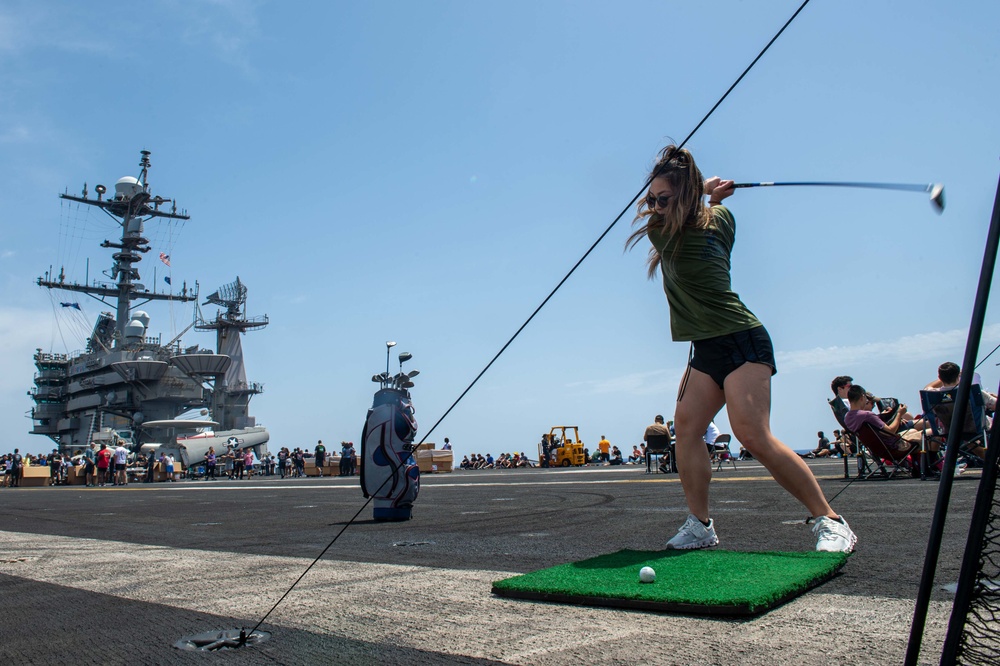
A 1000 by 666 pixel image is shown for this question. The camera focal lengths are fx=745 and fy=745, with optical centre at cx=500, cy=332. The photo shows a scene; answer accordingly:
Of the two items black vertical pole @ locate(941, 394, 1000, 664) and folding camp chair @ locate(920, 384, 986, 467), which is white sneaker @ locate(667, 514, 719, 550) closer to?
black vertical pole @ locate(941, 394, 1000, 664)

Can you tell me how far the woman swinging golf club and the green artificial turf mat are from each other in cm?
43

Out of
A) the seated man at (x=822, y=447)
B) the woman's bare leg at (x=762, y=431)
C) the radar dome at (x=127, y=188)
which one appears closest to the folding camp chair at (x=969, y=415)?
the woman's bare leg at (x=762, y=431)

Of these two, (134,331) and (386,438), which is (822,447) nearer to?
(386,438)

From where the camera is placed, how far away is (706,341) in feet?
11.8

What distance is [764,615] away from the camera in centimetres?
222

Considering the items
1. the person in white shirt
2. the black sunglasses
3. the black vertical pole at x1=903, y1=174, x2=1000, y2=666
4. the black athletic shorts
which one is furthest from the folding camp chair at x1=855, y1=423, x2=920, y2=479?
the person in white shirt

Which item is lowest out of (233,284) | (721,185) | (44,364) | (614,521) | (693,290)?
(614,521)

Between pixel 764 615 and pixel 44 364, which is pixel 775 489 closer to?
pixel 764 615

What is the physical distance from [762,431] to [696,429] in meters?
0.34

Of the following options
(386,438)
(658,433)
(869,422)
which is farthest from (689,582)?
(658,433)

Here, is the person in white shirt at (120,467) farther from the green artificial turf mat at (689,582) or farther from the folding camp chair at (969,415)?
the green artificial turf mat at (689,582)

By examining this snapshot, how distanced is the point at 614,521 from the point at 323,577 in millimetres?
2842

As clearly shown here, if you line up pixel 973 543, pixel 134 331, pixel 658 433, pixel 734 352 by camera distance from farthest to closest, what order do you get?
pixel 134 331
pixel 658 433
pixel 734 352
pixel 973 543

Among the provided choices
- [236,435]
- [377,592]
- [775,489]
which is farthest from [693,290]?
[236,435]
